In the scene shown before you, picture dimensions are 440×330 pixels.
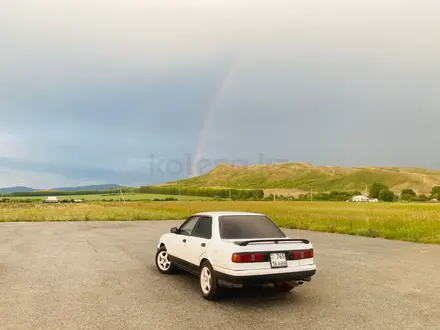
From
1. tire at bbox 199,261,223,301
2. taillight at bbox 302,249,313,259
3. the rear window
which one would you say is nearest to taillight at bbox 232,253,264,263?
tire at bbox 199,261,223,301

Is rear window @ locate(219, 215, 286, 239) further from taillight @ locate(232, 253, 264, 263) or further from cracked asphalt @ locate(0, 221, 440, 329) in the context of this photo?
cracked asphalt @ locate(0, 221, 440, 329)

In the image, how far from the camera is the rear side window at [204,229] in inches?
296

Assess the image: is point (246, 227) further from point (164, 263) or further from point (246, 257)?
point (164, 263)

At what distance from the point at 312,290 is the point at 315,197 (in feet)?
408

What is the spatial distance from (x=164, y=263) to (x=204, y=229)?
235 cm

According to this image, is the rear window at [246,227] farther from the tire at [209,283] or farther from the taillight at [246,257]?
the taillight at [246,257]

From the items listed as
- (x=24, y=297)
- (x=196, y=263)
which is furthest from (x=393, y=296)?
(x=24, y=297)

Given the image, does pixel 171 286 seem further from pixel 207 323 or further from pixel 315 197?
pixel 315 197

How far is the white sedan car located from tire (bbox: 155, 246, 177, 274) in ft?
3.07

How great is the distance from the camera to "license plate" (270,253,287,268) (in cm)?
655

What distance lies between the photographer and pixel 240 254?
637 cm

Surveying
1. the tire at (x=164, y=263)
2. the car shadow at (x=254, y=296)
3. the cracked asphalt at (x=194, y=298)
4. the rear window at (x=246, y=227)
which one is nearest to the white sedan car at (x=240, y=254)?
the rear window at (x=246, y=227)

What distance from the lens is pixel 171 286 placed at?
26.6 feet

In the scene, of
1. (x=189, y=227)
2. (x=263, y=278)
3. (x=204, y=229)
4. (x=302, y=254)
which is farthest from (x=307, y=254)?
(x=189, y=227)
